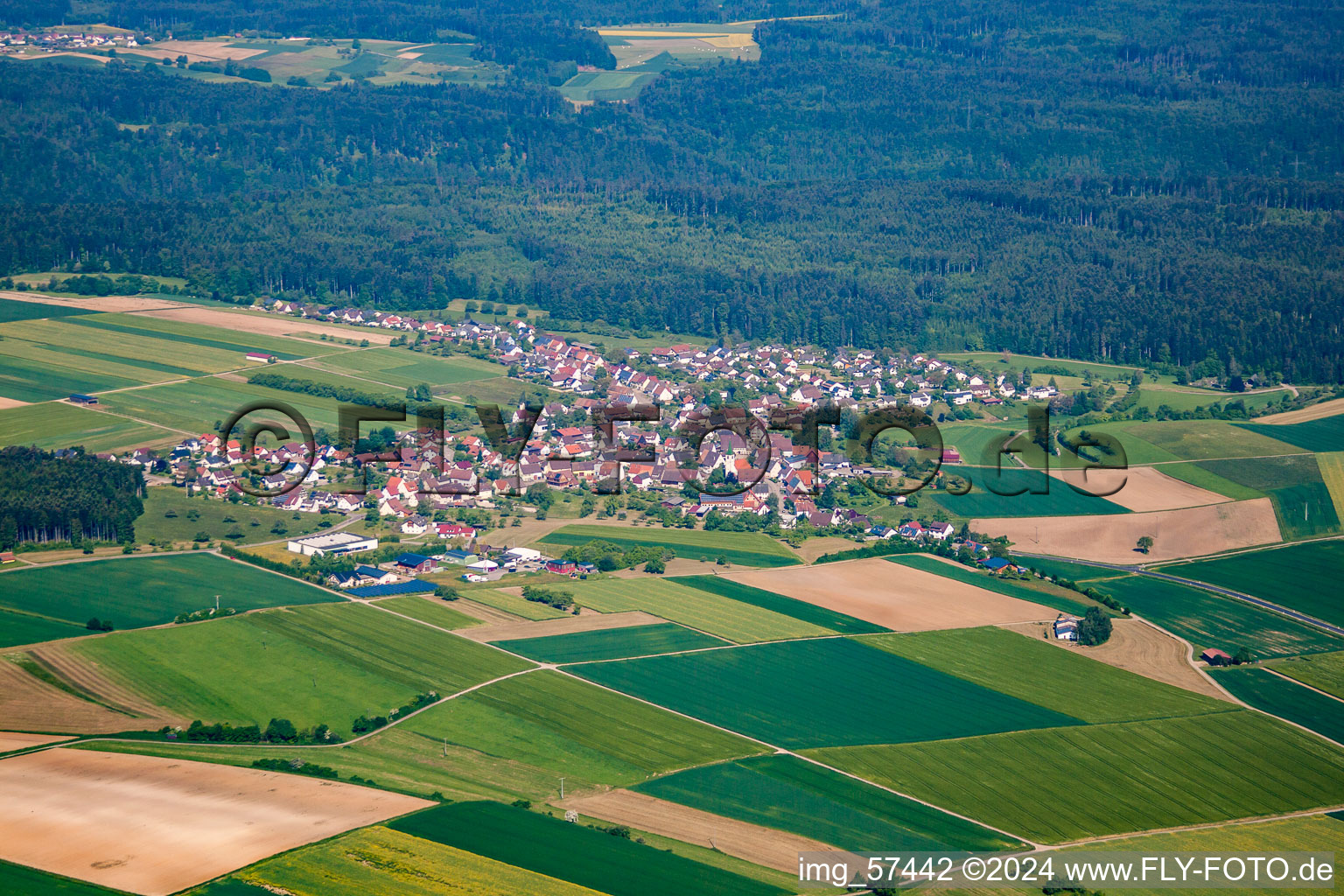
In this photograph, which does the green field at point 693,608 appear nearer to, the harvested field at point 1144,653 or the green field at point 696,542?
the green field at point 696,542

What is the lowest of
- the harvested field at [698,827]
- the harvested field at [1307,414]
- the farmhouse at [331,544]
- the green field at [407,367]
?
the harvested field at [698,827]

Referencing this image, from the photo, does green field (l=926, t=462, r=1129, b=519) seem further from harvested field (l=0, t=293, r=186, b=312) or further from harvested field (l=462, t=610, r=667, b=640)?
harvested field (l=0, t=293, r=186, b=312)

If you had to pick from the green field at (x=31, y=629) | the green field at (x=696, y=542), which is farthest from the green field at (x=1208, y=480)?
the green field at (x=31, y=629)

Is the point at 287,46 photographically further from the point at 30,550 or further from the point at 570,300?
the point at 30,550

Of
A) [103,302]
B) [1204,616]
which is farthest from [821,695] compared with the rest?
[103,302]

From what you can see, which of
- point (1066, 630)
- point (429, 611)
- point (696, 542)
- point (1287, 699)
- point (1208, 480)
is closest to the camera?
point (1287, 699)

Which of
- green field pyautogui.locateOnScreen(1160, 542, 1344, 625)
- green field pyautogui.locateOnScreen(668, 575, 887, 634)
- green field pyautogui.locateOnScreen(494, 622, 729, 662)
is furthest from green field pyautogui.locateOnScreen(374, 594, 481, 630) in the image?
green field pyautogui.locateOnScreen(1160, 542, 1344, 625)

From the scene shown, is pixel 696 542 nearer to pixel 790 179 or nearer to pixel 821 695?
pixel 821 695
